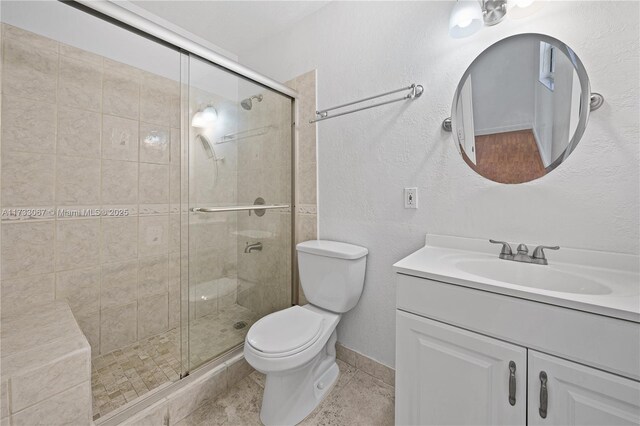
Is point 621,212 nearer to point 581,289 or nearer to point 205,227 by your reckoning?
point 581,289

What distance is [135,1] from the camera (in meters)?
1.66

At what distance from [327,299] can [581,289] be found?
3.62ft

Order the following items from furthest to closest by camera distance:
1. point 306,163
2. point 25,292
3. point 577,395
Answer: point 306,163 → point 25,292 → point 577,395

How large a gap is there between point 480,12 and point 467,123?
470mm

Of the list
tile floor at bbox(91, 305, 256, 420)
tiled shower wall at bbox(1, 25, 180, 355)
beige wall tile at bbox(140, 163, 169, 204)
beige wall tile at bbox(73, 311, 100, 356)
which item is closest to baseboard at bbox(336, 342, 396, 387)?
tile floor at bbox(91, 305, 256, 420)

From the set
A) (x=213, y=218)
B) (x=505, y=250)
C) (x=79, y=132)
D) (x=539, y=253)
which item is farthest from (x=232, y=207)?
(x=539, y=253)

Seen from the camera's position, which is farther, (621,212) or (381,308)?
(381,308)

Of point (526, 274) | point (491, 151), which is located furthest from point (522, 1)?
point (526, 274)

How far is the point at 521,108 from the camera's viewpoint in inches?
43.1

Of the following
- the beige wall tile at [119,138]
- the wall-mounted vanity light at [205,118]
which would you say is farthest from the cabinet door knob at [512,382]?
the beige wall tile at [119,138]

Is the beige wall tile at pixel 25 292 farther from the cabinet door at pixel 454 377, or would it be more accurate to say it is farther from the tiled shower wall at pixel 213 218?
the cabinet door at pixel 454 377

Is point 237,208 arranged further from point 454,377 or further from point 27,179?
point 454,377

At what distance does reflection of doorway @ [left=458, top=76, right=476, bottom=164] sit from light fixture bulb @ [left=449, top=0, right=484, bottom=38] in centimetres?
20

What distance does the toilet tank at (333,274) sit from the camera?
1.44 metres
